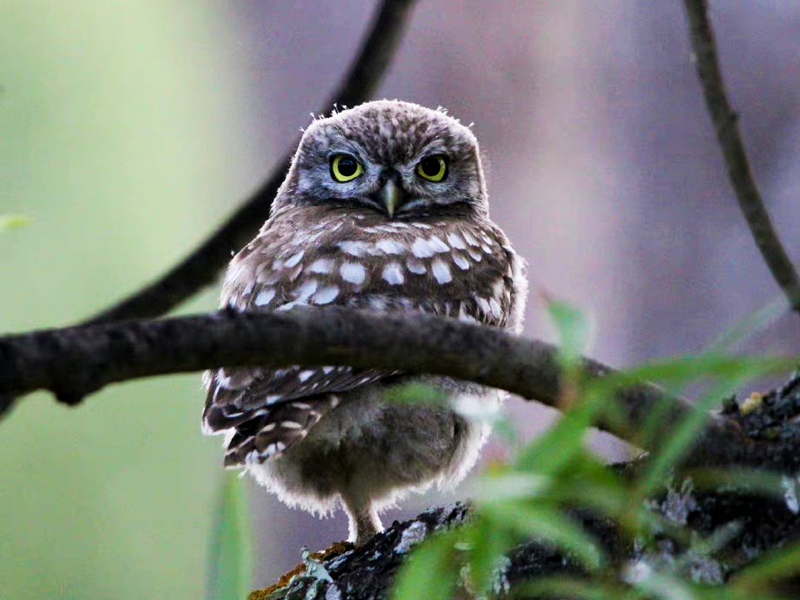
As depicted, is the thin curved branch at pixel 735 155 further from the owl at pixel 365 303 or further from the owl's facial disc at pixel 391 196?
the owl's facial disc at pixel 391 196

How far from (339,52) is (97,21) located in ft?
8.54

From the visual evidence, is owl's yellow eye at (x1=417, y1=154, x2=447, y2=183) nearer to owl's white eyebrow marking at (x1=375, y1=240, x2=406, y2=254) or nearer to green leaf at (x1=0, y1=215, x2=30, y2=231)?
owl's white eyebrow marking at (x1=375, y1=240, x2=406, y2=254)

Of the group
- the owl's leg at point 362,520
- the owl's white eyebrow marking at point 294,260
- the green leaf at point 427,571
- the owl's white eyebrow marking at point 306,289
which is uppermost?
the owl's white eyebrow marking at point 294,260

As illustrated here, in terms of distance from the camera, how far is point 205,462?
9227 mm

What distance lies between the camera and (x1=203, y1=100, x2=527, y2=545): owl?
8.84ft

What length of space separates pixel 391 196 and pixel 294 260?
78cm

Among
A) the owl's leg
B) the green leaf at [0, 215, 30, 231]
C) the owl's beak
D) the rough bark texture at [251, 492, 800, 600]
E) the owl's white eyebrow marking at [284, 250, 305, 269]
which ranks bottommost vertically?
the owl's leg

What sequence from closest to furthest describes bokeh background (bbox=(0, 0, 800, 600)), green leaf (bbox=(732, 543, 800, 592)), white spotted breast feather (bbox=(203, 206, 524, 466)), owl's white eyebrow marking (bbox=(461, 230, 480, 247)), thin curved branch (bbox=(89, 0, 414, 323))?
green leaf (bbox=(732, 543, 800, 592)) < white spotted breast feather (bbox=(203, 206, 524, 466)) < thin curved branch (bbox=(89, 0, 414, 323)) < owl's white eyebrow marking (bbox=(461, 230, 480, 247)) < bokeh background (bbox=(0, 0, 800, 600))

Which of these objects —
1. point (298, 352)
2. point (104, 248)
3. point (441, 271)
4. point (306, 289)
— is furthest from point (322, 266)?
point (104, 248)

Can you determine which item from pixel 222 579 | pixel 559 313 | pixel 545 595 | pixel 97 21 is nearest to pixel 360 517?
pixel 545 595

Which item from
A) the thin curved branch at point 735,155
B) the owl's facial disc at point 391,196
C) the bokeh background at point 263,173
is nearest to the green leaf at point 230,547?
the thin curved branch at point 735,155

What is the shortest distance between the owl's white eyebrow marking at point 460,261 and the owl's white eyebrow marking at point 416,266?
198 mm

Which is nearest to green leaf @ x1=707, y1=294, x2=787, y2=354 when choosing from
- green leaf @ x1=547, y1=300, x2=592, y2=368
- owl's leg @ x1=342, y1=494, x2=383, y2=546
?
green leaf @ x1=547, y1=300, x2=592, y2=368

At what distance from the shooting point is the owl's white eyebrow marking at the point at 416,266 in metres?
3.10
